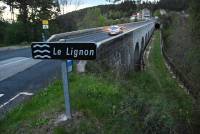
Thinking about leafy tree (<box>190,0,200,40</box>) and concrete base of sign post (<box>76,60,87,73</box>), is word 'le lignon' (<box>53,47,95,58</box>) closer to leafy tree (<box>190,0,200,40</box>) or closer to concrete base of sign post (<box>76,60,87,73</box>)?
concrete base of sign post (<box>76,60,87,73</box>)

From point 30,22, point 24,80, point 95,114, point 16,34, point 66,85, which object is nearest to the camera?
point 66,85

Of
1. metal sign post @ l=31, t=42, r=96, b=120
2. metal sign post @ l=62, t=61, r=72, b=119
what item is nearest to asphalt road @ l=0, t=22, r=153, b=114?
metal sign post @ l=62, t=61, r=72, b=119

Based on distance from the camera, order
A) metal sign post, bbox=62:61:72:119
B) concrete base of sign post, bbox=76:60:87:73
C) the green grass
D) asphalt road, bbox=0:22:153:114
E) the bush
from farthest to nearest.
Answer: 1. the bush
2. concrete base of sign post, bbox=76:60:87:73
3. asphalt road, bbox=0:22:153:114
4. the green grass
5. metal sign post, bbox=62:61:72:119

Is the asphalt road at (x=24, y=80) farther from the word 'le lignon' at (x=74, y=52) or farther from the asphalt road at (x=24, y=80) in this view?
the word 'le lignon' at (x=74, y=52)

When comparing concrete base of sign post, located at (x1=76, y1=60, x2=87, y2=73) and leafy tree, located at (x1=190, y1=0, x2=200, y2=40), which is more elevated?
leafy tree, located at (x1=190, y1=0, x2=200, y2=40)

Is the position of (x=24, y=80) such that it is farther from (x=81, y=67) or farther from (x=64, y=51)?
(x=64, y=51)

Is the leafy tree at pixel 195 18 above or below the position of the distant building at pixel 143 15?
below

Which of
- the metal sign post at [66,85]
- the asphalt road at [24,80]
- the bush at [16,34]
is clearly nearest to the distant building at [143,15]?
the bush at [16,34]

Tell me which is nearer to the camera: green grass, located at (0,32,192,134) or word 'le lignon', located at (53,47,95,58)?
word 'le lignon', located at (53,47,95,58)

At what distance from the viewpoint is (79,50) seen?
7.10m

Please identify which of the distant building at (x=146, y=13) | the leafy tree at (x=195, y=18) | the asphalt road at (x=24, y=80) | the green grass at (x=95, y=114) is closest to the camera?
the green grass at (x=95, y=114)

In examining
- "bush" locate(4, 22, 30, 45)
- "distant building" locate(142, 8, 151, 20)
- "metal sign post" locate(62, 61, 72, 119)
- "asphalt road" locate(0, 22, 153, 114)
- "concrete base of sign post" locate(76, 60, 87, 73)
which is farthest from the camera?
"distant building" locate(142, 8, 151, 20)

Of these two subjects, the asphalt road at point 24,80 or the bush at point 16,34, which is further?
the bush at point 16,34

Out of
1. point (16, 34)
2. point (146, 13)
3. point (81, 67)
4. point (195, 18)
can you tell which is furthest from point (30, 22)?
point (146, 13)
